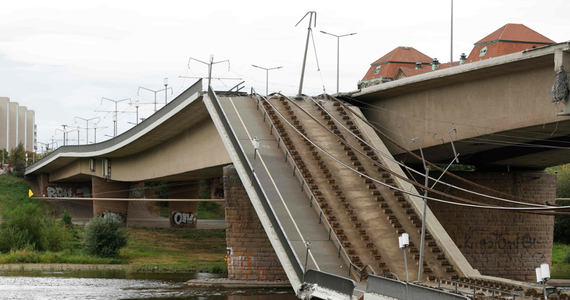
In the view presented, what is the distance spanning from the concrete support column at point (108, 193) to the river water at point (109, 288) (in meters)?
25.6

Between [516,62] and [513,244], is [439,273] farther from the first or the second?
[513,244]

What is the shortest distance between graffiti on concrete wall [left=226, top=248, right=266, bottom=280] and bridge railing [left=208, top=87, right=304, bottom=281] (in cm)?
571

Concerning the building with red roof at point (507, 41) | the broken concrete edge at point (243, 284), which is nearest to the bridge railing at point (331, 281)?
the broken concrete edge at point (243, 284)

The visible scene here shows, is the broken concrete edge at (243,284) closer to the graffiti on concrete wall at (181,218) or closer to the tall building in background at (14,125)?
the graffiti on concrete wall at (181,218)

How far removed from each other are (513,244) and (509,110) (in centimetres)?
1639

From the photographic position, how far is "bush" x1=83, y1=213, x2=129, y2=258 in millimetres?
42969

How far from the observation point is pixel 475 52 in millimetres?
86562

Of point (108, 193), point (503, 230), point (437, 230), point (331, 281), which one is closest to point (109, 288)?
point (331, 281)

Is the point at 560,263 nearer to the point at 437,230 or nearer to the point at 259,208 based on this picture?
the point at 437,230

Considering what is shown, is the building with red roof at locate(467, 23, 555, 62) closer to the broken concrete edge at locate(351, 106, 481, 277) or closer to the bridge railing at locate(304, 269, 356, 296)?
the broken concrete edge at locate(351, 106, 481, 277)

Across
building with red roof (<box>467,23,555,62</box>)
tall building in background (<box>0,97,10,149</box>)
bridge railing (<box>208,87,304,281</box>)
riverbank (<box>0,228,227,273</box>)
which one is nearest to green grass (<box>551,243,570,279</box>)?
riverbank (<box>0,228,227,273</box>)

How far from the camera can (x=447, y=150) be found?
30.0 metres

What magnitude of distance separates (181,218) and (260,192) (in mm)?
39092

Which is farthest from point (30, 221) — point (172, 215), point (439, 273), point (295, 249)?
point (439, 273)
